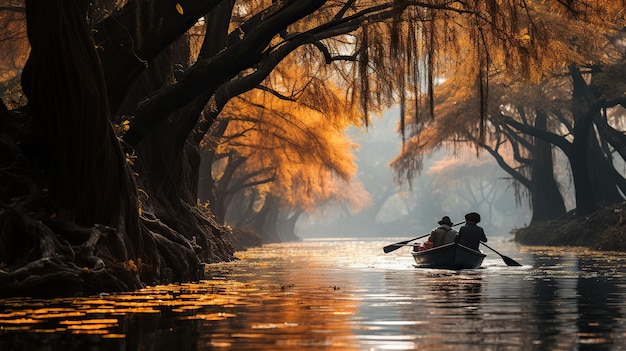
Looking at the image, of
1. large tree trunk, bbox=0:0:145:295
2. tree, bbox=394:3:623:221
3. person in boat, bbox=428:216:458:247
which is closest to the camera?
large tree trunk, bbox=0:0:145:295

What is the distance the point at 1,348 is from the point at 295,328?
2620 millimetres

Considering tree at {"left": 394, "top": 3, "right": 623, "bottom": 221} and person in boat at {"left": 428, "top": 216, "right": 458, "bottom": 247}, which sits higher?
tree at {"left": 394, "top": 3, "right": 623, "bottom": 221}

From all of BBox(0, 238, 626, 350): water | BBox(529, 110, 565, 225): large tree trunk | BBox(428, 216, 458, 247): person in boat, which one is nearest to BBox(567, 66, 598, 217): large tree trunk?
BBox(529, 110, 565, 225): large tree trunk

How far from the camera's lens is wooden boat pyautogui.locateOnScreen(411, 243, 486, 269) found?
24.7 metres

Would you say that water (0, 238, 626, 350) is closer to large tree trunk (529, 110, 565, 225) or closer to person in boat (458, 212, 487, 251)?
person in boat (458, 212, 487, 251)

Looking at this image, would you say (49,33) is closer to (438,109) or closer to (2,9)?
(2,9)

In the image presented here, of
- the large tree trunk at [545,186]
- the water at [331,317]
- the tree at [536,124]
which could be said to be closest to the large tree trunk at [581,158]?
the tree at [536,124]

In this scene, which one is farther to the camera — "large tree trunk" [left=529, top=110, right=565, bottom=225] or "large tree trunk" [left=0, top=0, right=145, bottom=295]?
"large tree trunk" [left=529, top=110, right=565, bottom=225]


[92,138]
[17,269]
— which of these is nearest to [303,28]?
[92,138]

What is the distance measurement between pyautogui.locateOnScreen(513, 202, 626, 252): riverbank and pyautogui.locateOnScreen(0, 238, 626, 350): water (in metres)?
19.1

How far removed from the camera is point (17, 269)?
13.9 meters

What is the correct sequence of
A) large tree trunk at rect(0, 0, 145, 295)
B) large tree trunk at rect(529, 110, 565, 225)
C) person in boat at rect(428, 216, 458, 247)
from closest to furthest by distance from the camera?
large tree trunk at rect(0, 0, 145, 295)
person in boat at rect(428, 216, 458, 247)
large tree trunk at rect(529, 110, 565, 225)

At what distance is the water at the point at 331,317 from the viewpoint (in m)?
8.64

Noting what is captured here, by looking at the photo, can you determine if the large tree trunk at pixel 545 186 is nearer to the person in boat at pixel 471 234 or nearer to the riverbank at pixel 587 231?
the riverbank at pixel 587 231
